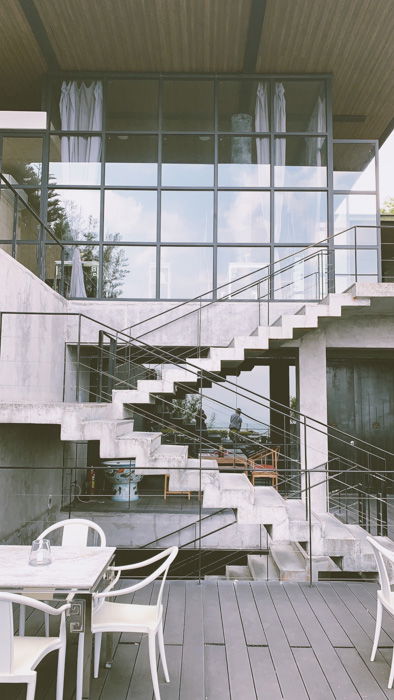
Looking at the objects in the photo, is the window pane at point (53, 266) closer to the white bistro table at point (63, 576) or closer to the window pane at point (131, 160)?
the window pane at point (131, 160)

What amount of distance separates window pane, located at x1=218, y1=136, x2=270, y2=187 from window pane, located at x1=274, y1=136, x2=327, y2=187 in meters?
0.24

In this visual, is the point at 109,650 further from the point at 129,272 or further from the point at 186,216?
the point at 186,216

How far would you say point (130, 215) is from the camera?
33.1 ft

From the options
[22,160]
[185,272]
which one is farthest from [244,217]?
[22,160]

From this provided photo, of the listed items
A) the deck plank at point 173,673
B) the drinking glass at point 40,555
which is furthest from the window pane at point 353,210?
the drinking glass at point 40,555

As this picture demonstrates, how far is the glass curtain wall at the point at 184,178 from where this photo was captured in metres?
9.93

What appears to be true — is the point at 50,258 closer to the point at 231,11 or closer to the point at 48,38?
the point at 48,38

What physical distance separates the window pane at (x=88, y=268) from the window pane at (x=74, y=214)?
0.68 ft

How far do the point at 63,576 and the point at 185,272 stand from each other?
7302 mm

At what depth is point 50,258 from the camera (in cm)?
966

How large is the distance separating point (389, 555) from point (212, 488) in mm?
2326

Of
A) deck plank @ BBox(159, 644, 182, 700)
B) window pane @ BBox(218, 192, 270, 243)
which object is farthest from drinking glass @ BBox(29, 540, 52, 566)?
window pane @ BBox(218, 192, 270, 243)

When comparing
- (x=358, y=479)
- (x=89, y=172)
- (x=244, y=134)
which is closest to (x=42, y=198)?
(x=89, y=172)

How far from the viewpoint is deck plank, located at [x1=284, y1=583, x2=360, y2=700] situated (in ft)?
11.2
